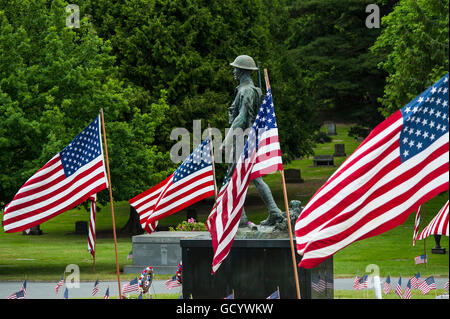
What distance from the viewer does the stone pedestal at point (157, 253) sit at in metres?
25.8

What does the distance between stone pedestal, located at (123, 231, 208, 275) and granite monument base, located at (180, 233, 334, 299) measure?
10.6 m

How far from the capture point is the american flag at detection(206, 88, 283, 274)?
1204 cm

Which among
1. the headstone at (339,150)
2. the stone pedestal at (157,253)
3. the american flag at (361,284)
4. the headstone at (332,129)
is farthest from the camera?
the headstone at (332,129)

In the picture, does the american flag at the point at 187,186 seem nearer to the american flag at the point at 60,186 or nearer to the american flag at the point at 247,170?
the american flag at the point at 60,186

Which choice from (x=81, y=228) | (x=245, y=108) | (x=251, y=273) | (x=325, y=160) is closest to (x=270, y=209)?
(x=251, y=273)

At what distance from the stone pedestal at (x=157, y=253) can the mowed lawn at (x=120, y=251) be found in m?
0.67

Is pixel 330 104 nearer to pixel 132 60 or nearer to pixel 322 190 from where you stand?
pixel 132 60

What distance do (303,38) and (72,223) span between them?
20476 millimetres

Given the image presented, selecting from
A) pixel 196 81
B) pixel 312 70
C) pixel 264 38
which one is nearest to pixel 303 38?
pixel 312 70

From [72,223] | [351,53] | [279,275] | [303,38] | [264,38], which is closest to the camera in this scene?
[279,275]

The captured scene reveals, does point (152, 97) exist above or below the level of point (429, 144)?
above

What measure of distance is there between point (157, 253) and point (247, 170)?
14296 mm

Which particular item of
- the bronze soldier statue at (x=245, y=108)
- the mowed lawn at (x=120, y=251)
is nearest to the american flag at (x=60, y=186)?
Answer: the bronze soldier statue at (x=245, y=108)

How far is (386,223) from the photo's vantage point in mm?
9922
